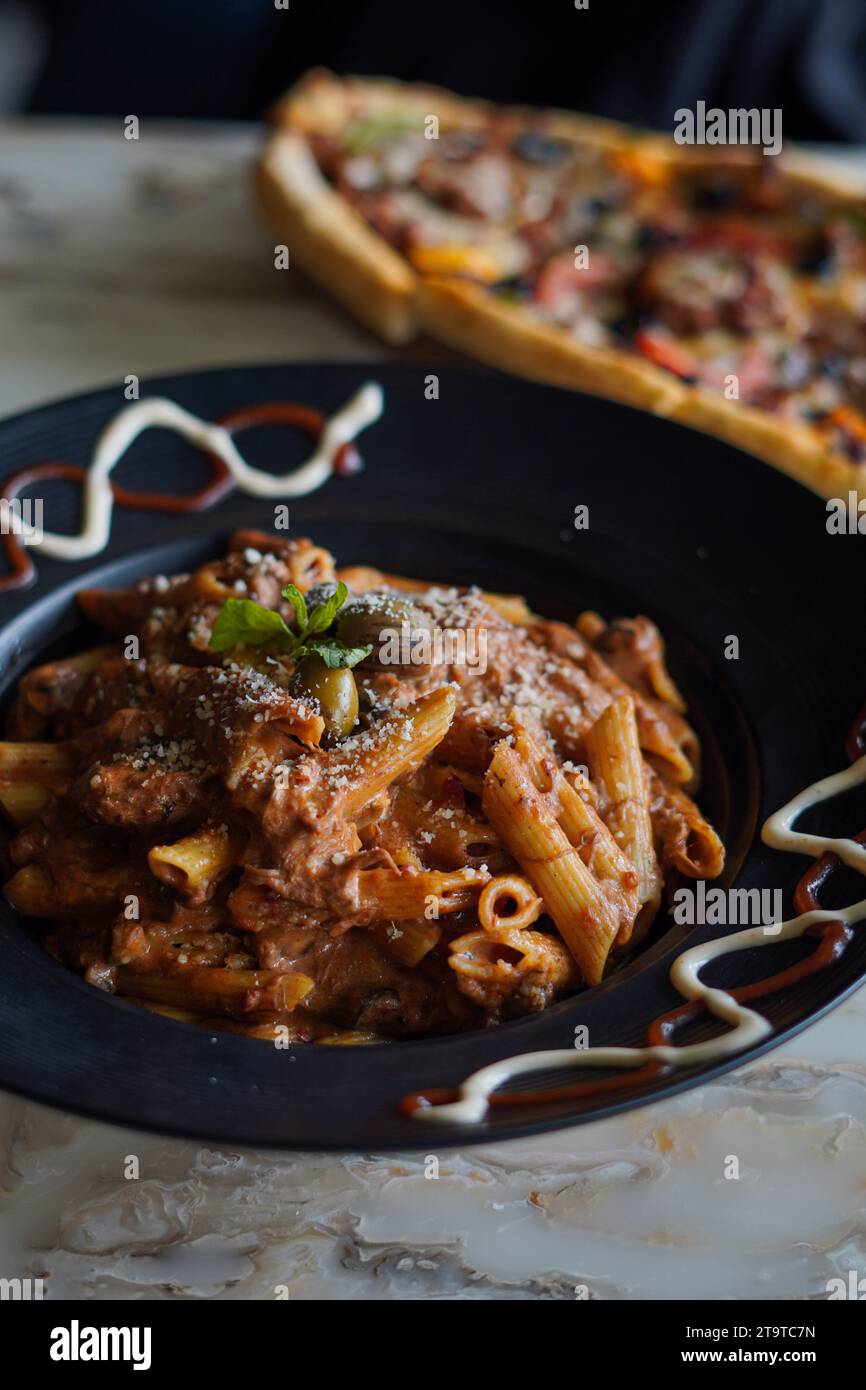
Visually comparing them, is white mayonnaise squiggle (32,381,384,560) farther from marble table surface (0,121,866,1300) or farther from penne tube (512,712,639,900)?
marble table surface (0,121,866,1300)

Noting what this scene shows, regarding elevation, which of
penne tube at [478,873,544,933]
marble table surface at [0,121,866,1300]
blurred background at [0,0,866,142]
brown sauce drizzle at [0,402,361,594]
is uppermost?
blurred background at [0,0,866,142]

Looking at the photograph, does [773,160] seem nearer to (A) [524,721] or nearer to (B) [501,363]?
(B) [501,363]

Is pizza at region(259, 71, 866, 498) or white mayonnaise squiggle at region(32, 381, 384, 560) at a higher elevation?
pizza at region(259, 71, 866, 498)

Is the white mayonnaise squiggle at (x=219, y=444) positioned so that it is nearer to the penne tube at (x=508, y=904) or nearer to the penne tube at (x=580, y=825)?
the penne tube at (x=580, y=825)

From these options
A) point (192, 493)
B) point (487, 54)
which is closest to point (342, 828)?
point (192, 493)

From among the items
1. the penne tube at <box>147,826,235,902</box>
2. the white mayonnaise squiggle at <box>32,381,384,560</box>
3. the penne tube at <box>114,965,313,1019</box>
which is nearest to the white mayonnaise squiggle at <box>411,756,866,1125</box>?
the penne tube at <box>114,965,313,1019</box>

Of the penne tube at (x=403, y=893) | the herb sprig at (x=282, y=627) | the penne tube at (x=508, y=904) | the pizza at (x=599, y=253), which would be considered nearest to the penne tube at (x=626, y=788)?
the penne tube at (x=508, y=904)
